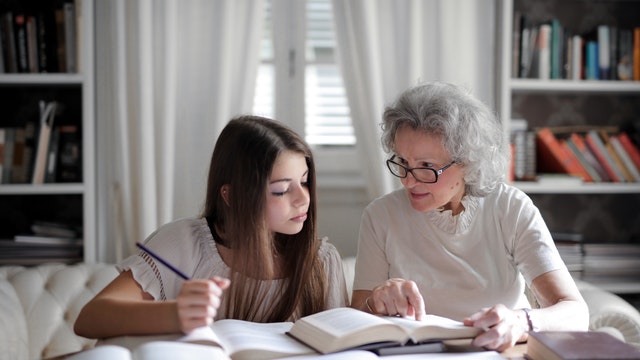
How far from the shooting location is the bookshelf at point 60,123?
2.51 meters

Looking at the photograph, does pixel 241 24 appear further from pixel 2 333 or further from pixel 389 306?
pixel 389 306

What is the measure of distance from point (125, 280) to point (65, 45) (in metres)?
1.42

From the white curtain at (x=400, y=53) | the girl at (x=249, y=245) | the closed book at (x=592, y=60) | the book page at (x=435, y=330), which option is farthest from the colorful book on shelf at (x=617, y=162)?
the book page at (x=435, y=330)

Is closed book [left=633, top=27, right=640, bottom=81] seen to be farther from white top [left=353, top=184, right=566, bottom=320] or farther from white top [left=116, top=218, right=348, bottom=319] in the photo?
white top [left=116, top=218, right=348, bottom=319]

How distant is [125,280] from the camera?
143cm

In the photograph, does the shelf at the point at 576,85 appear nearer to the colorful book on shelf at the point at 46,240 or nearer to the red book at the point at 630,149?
the red book at the point at 630,149

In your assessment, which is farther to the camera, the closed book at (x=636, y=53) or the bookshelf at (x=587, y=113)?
the bookshelf at (x=587, y=113)

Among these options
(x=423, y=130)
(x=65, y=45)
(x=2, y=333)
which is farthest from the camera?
(x=65, y=45)

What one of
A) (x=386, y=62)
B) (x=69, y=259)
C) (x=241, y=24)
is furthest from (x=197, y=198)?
(x=386, y=62)

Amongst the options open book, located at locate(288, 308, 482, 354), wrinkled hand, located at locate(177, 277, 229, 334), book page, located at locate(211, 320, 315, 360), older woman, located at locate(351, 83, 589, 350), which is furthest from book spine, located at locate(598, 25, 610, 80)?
wrinkled hand, located at locate(177, 277, 229, 334)

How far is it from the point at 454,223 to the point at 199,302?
797 mm

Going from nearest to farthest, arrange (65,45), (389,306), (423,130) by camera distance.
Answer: (389,306) → (423,130) → (65,45)

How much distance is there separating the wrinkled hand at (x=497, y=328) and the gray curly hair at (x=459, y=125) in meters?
0.47

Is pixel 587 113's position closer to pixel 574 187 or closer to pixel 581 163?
pixel 581 163
